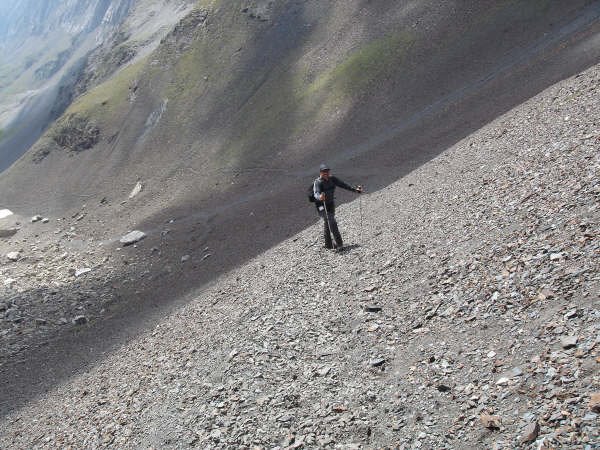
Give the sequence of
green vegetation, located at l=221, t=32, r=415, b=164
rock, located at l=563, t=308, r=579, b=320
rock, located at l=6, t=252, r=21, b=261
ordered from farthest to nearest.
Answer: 1. green vegetation, located at l=221, t=32, r=415, b=164
2. rock, located at l=6, t=252, r=21, b=261
3. rock, located at l=563, t=308, r=579, b=320

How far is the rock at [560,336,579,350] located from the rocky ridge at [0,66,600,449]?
0.06 m

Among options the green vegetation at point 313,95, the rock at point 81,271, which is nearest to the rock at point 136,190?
the green vegetation at point 313,95

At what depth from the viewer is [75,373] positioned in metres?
25.9

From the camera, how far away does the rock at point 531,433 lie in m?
8.10

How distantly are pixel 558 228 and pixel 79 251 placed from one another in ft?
150

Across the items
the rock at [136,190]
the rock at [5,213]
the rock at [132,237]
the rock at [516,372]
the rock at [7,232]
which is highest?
the rock at [5,213]

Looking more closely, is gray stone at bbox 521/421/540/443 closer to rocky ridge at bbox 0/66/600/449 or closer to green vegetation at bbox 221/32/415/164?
rocky ridge at bbox 0/66/600/449

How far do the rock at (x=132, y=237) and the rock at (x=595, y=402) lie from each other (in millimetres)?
43267

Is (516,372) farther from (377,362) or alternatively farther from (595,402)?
(377,362)

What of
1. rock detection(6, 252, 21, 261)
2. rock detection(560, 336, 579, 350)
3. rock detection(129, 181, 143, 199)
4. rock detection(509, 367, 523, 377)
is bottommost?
rock detection(509, 367, 523, 377)

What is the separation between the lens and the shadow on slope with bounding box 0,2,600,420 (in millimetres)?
29547

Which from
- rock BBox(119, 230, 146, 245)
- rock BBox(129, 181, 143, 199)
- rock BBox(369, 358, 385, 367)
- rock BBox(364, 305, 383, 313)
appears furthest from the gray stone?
rock BBox(129, 181, 143, 199)

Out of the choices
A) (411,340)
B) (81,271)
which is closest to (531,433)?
(411,340)

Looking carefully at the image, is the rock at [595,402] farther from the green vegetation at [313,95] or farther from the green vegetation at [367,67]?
the green vegetation at [367,67]
